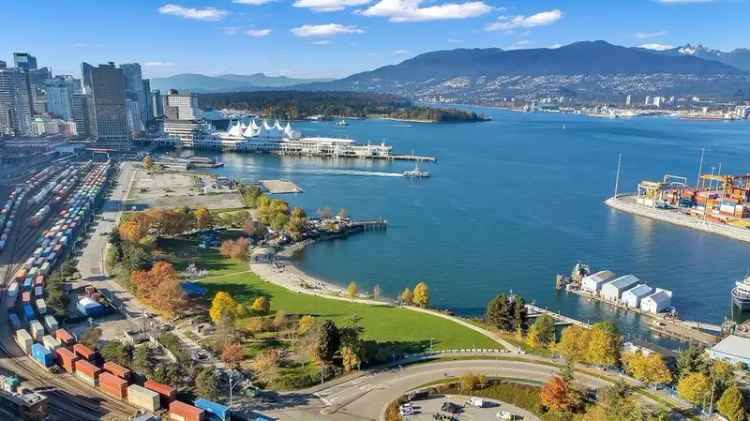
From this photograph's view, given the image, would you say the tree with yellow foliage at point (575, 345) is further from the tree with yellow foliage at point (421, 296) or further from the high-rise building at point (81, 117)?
the high-rise building at point (81, 117)

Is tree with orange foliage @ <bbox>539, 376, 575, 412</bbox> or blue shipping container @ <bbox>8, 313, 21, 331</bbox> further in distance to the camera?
blue shipping container @ <bbox>8, 313, 21, 331</bbox>

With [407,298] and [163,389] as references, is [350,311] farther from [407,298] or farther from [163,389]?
[163,389]

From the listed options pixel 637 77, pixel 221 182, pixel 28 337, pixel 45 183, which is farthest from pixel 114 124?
pixel 637 77

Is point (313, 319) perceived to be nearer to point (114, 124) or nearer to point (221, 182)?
point (221, 182)

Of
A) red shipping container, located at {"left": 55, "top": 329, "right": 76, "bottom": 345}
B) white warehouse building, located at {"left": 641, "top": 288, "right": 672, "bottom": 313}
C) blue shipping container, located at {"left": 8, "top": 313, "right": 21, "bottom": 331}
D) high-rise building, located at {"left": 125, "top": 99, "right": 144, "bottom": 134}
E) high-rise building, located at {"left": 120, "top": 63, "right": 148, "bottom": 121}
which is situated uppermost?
high-rise building, located at {"left": 120, "top": 63, "right": 148, "bottom": 121}

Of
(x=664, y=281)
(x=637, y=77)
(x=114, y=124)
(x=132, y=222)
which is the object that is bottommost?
(x=664, y=281)

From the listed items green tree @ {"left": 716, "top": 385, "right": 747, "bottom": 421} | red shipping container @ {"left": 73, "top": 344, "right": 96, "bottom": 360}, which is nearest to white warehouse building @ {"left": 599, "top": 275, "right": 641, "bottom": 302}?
green tree @ {"left": 716, "top": 385, "right": 747, "bottom": 421}

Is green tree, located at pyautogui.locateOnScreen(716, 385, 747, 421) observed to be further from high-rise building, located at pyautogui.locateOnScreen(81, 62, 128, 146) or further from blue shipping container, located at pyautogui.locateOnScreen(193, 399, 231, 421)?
high-rise building, located at pyautogui.locateOnScreen(81, 62, 128, 146)
